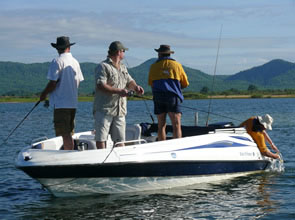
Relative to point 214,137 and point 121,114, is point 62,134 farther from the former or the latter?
point 214,137

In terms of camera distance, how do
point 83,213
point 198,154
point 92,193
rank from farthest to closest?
1. point 198,154
2. point 92,193
3. point 83,213

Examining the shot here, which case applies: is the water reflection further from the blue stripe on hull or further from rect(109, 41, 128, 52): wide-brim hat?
rect(109, 41, 128, 52): wide-brim hat

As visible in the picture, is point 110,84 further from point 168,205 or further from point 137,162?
point 168,205

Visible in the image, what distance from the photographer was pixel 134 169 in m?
8.17

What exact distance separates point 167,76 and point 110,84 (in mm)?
1299

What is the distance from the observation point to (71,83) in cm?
789

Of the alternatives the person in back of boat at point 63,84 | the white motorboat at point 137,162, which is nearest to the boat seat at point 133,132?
the white motorboat at point 137,162

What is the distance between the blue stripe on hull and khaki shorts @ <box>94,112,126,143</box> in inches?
17.1

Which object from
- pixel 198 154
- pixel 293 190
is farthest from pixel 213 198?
pixel 293 190

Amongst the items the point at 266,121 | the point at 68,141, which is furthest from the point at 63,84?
the point at 266,121

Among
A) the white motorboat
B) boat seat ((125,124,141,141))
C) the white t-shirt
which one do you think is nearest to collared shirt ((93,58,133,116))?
the white t-shirt

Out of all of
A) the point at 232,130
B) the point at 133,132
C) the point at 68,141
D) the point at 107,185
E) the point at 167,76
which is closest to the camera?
the point at 68,141

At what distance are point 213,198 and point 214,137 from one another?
1223 mm

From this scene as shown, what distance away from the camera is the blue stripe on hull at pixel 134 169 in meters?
7.78
